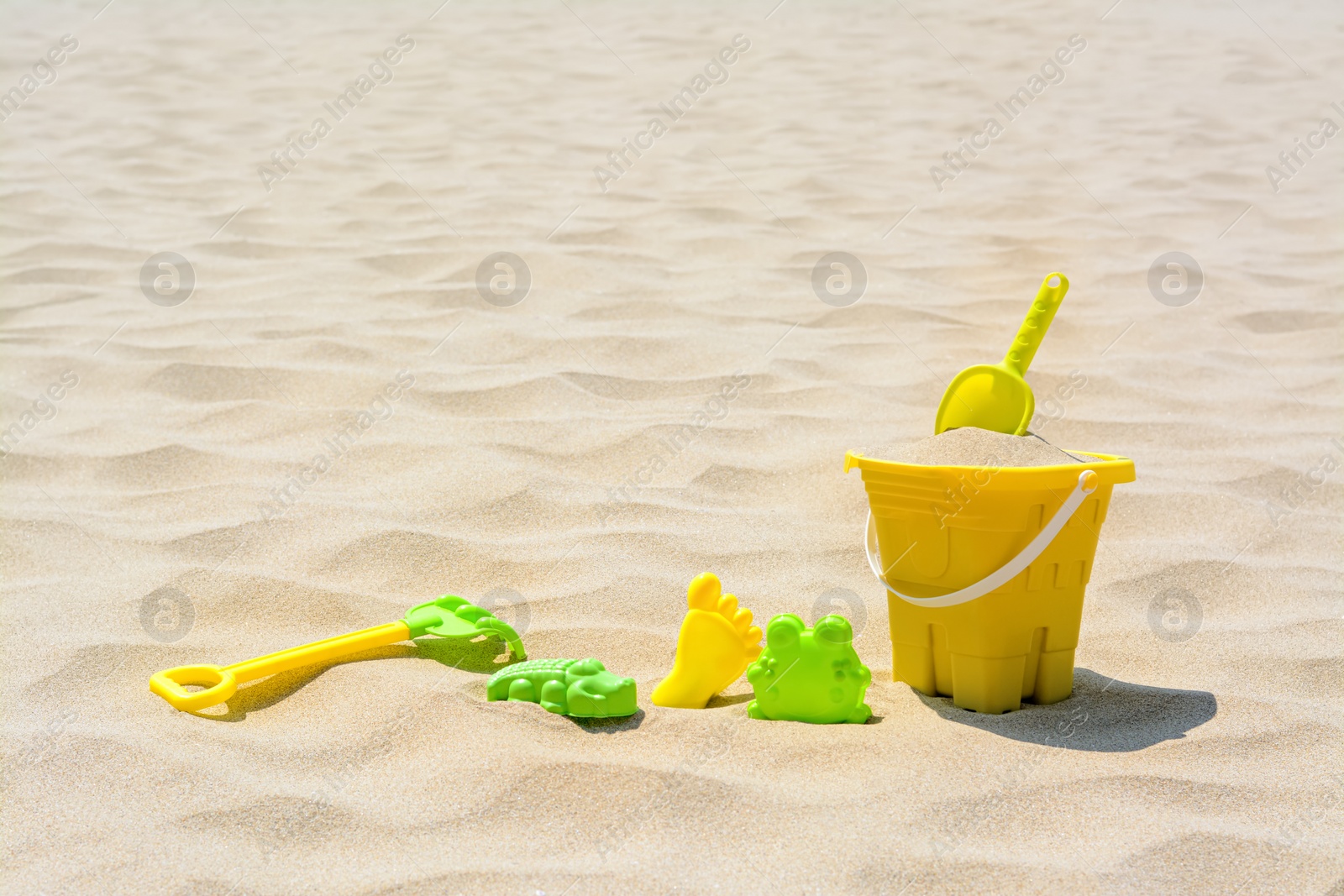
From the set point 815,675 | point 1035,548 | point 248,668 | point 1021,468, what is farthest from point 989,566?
point 248,668

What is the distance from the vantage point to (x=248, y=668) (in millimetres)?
1975

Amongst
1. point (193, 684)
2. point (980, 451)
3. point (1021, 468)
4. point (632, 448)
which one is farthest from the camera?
point (632, 448)

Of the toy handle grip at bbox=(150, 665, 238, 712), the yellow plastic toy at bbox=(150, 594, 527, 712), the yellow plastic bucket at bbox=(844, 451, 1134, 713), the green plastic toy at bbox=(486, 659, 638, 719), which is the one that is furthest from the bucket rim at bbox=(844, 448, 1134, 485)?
the toy handle grip at bbox=(150, 665, 238, 712)

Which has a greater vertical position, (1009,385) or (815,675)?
(1009,385)

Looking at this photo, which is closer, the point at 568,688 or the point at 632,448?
the point at 568,688

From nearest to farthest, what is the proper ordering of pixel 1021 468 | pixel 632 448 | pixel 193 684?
1. pixel 1021 468
2. pixel 193 684
3. pixel 632 448

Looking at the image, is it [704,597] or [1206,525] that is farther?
[1206,525]

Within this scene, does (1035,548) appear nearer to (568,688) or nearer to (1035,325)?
(1035,325)

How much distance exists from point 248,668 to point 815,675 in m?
0.99

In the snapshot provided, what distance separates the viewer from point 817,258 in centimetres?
448

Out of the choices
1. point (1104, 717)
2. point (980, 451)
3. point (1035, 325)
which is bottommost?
point (1104, 717)

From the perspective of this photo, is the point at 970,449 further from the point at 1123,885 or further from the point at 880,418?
the point at 880,418

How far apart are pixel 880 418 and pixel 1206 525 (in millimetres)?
908

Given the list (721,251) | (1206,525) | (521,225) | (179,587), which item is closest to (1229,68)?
(721,251)
